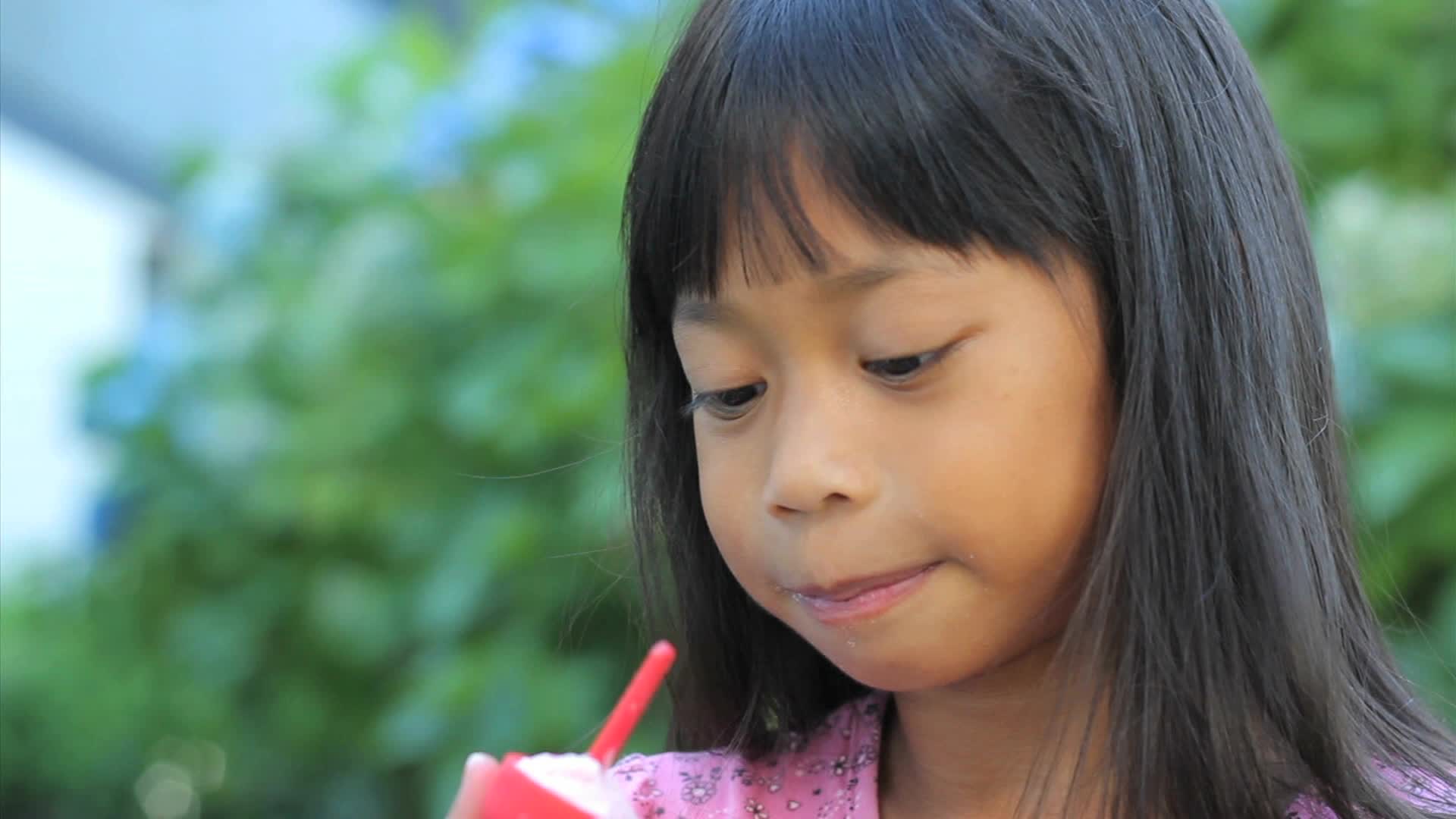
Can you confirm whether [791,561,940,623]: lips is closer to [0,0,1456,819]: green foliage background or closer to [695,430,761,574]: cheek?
[695,430,761,574]: cheek

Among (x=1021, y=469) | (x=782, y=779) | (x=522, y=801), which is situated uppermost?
(x=1021, y=469)

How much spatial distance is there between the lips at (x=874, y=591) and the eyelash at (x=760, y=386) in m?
0.12

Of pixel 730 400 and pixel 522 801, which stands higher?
pixel 730 400

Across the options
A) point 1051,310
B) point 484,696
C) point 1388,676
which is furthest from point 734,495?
point 484,696

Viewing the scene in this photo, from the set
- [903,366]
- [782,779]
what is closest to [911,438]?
[903,366]

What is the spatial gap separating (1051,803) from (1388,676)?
0.29 meters

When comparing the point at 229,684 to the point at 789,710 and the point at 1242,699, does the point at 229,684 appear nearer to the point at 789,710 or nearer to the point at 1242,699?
the point at 789,710

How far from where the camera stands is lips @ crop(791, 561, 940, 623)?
1122mm

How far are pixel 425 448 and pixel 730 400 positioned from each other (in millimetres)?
1813

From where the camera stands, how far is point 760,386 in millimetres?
1159

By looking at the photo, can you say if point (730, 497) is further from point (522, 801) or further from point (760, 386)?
point (522, 801)

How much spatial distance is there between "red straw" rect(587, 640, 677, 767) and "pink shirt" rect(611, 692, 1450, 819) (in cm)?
34

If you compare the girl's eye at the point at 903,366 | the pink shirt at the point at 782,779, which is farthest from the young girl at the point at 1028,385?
the pink shirt at the point at 782,779

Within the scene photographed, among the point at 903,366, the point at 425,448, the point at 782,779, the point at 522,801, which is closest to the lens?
the point at 522,801
